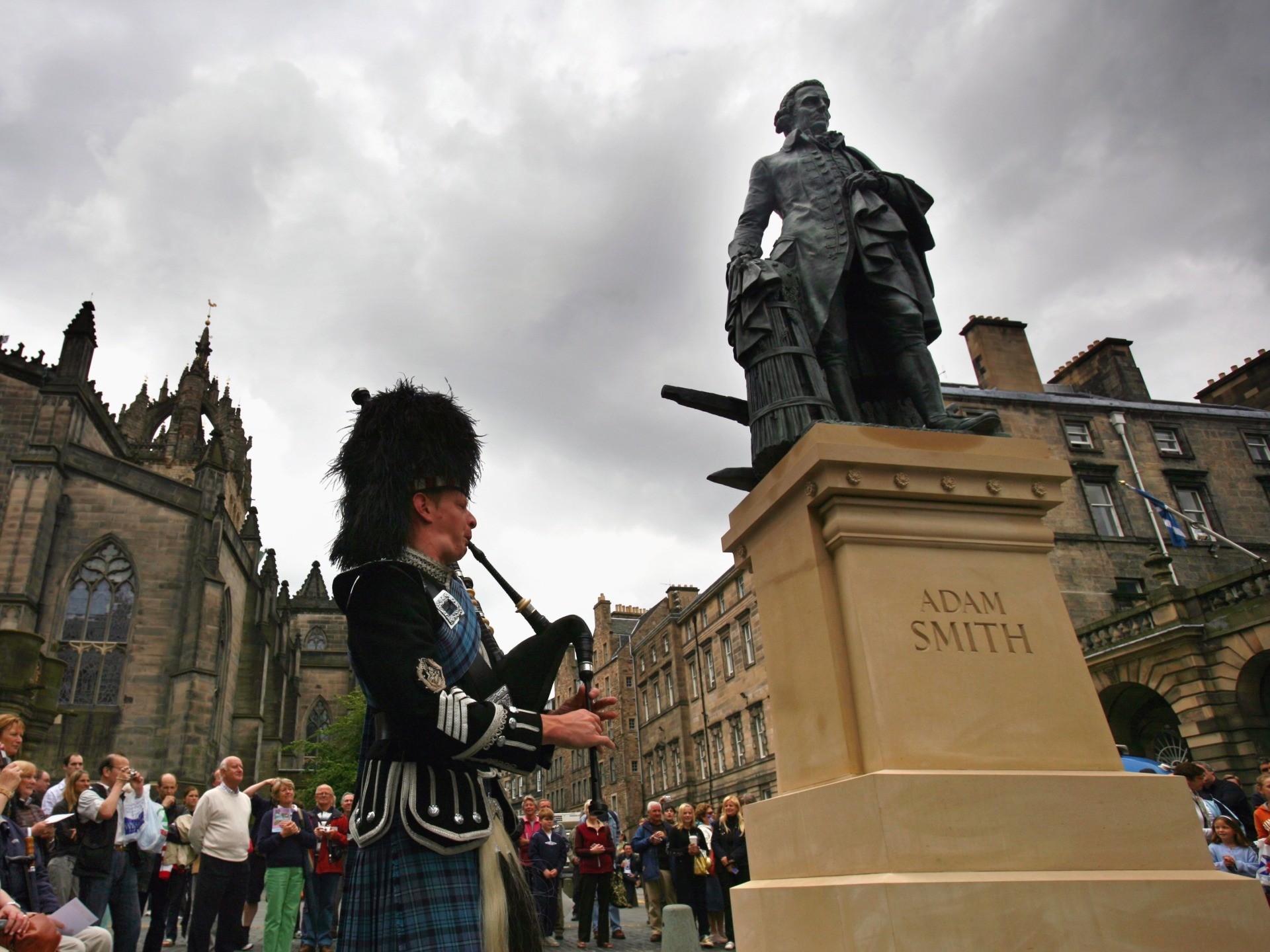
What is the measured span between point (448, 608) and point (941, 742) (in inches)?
70.7

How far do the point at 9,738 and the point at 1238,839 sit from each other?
9.87 meters

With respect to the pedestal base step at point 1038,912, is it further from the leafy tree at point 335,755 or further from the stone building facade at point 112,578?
the leafy tree at point 335,755

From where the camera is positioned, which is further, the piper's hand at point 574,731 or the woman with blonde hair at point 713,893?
the woman with blonde hair at point 713,893

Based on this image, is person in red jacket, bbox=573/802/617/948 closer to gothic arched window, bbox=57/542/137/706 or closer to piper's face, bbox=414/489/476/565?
piper's face, bbox=414/489/476/565

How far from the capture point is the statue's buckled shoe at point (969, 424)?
4059 mm

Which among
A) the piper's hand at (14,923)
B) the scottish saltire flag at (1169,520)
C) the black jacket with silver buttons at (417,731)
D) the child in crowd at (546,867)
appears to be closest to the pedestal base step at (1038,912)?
the black jacket with silver buttons at (417,731)

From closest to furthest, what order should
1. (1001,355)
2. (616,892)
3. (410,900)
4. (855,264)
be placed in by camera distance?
(410,900) → (855,264) → (616,892) → (1001,355)

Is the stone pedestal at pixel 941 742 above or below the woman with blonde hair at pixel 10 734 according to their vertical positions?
below

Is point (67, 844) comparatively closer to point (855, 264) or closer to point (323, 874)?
point (323, 874)

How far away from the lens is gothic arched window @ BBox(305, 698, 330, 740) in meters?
52.3

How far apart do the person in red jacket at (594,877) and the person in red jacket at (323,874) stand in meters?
2.95

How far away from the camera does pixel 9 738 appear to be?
5.60 m

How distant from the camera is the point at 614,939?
11469mm

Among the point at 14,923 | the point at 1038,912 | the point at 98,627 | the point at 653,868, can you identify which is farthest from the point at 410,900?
the point at 98,627
